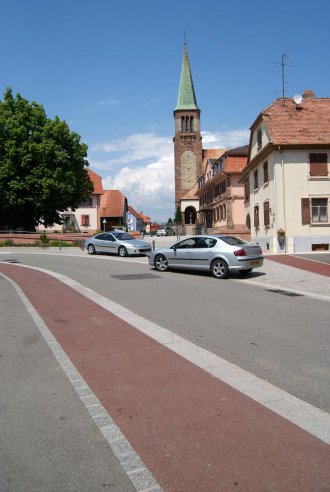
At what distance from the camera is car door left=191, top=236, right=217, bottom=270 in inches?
606

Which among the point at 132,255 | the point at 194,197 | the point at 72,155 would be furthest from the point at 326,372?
the point at 194,197

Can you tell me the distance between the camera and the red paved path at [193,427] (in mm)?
2906

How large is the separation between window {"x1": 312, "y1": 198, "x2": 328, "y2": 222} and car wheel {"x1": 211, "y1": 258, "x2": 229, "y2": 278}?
1385 cm

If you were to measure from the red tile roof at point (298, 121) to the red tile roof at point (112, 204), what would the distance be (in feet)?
152

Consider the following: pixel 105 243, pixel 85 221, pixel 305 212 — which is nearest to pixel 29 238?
pixel 105 243

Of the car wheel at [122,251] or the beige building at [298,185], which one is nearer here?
the car wheel at [122,251]

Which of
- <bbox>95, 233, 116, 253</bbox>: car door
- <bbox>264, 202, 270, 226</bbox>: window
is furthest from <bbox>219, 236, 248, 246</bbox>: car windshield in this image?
<bbox>264, 202, 270, 226</bbox>: window

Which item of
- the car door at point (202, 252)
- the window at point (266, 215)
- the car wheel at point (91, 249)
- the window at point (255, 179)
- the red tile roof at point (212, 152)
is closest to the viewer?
the car door at point (202, 252)

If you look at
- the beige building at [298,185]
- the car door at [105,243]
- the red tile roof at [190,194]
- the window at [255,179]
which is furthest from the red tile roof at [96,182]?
the beige building at [298,185]

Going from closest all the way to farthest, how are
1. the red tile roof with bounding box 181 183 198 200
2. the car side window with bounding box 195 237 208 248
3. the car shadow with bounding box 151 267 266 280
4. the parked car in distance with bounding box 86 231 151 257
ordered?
1. the car shadow with bounding box 151 267 266 280
2. the car side window with bounding box 195 237 208 248
3. the parked car in distance with bounding box 86 231 151 257
4. the red tile roof with bounding box 181 183 198 200

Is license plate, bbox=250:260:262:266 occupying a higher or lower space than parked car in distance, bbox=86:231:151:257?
lower

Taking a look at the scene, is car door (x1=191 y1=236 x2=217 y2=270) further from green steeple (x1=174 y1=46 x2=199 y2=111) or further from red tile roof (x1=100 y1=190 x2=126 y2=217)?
green steeple (x1=174 y1=46 x2=199 y2=111)

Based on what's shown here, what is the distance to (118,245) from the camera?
24.9m

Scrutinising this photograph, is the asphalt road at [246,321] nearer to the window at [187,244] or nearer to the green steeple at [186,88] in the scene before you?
the window at [187,244]
